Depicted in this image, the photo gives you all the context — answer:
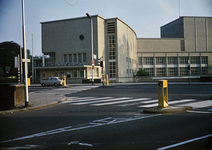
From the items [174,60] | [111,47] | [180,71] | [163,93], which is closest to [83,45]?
[111,47]

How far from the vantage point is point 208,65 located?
70.2 m

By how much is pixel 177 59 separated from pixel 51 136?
70750mm

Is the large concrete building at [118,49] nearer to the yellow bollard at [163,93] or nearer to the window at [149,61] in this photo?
the window at [149,61]

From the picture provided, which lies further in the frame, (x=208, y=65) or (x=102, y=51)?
(x=208, y=65)

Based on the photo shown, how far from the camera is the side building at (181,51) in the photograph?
228 feet

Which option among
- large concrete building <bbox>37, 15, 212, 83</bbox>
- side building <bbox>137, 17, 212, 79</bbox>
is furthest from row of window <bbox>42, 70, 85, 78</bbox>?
side building <bbox>137, 17, 212, 79</bbox>

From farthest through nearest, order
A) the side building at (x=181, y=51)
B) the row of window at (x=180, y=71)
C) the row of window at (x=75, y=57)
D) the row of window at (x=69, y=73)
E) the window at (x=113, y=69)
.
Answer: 1. the side building at (x=181, y=51)
2. the row of window at (x=180, y=71)
3. the window at (x=113, y=69)
4. the row of window at (x=75, y=57)
5. the row of window at (x=69, y=73)

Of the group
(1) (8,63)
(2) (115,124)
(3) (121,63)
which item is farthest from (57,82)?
(1) (8,63)

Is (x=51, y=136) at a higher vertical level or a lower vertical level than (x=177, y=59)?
lower

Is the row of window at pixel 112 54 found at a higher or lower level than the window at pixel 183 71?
higher

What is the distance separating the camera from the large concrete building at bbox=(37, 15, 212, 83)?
49047 mm

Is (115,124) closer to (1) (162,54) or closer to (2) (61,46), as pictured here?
(2) (61,46)

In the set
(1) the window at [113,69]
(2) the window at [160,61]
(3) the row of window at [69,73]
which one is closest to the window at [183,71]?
(2) the window at [160,61]

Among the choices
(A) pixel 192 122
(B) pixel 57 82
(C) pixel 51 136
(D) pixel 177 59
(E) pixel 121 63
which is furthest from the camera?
(D) pixel 177 59
